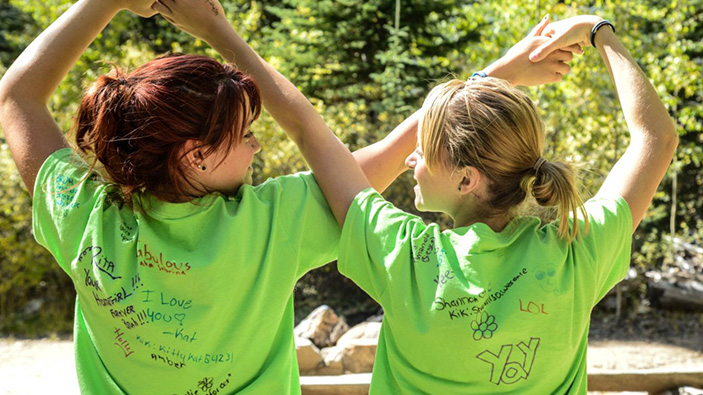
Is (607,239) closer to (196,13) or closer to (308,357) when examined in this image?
(196,13)

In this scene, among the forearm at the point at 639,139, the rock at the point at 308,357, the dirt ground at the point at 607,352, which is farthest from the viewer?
the dirt ground at the point at 607,352

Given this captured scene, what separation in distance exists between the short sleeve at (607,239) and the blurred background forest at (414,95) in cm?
481

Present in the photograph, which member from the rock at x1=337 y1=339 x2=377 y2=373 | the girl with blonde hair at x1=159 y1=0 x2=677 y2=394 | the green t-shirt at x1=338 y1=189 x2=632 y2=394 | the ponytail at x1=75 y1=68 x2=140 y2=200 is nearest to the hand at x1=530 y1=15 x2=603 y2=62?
the girl with blonde hair at x1=159 y1=0 x2=677 y2=394

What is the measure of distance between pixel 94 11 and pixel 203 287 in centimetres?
67

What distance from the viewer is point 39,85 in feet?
4.99

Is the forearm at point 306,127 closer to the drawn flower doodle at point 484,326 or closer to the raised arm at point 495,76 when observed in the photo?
the raised arm at point 495,76

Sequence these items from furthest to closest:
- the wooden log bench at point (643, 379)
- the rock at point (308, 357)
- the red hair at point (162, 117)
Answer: the rock at point (308, 357) → the wooden log bench at point (643, 379) → the red hair at point (162, 117)

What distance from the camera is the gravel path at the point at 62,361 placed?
517 centimetres

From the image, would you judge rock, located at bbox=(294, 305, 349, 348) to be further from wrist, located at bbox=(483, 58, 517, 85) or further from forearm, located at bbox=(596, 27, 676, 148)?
forearm, located at bbox=(596, 27, 676, 148)

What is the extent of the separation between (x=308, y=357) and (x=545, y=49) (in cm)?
307

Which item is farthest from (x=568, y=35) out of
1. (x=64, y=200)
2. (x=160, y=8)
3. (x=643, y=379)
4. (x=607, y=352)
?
(x=607, y=352)

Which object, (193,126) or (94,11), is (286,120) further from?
(94,11)

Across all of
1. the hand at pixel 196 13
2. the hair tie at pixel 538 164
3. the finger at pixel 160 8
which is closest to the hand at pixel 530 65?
the hair tie at pixel 538 164

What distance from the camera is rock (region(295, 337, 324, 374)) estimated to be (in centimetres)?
443
